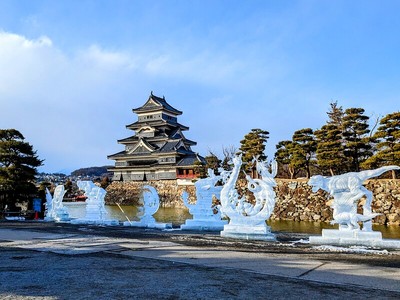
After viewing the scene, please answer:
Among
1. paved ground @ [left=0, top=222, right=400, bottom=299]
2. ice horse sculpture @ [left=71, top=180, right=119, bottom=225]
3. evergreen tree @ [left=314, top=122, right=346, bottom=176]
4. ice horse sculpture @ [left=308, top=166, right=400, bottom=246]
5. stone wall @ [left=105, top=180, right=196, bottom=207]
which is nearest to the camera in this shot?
paved ground @ [left=0, top=222, right=400, bottom=299]

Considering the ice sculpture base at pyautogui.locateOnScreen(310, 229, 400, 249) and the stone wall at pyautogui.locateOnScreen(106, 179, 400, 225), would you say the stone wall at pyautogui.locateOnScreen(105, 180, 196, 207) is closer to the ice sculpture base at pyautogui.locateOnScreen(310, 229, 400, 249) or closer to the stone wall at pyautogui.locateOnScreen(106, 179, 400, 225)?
the stone wall at pyautogui.locateOnScreen(106, 179, 400, 225)

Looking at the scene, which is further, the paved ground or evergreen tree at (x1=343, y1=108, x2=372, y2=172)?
evergreen tree at (x1=343, y1=108, x2=372, y2=172)

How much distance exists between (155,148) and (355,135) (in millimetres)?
29440

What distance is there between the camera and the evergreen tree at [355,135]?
26.0m

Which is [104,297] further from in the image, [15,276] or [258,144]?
[258,144]

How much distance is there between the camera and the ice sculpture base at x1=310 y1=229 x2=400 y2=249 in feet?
26.8

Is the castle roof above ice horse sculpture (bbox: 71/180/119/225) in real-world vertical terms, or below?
above

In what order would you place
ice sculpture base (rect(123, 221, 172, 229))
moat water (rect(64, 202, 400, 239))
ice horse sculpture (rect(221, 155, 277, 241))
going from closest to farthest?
ice horse sculpture (rect(221, 155, 277, 241)) < ice sculpture base (rect(123, 221, 172, 229)) < moat water (rect(64, 202, 400, 239))

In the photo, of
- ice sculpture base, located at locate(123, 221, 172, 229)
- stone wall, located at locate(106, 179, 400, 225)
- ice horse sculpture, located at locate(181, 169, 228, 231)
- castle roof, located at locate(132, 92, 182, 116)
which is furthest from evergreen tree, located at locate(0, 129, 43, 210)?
castle roof, located at locate(132, 92, 182, 116)

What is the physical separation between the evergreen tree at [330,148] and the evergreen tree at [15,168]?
1967 cm

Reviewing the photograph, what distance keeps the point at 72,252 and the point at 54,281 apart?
279cm

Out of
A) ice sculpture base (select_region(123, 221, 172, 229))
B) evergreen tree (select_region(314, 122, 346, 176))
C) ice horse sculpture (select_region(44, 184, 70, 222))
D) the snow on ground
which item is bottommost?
the snow on ground

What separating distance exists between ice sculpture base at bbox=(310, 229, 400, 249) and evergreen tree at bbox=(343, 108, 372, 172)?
19.0m

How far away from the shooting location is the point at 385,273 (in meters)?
5.56
